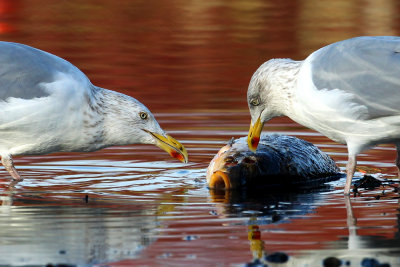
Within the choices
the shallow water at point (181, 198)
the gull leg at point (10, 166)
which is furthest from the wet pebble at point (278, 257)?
the gull leg at point (10, 166)

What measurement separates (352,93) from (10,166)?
10.6 feet

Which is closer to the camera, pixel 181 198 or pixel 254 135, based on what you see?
pixel 181 198

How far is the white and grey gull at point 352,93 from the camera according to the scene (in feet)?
26.8

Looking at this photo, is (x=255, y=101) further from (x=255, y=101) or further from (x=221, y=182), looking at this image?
(x=221, y=182)

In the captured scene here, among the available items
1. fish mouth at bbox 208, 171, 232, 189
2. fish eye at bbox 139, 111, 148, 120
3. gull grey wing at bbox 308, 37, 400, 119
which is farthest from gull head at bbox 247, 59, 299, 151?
fish eye at bbox 139, 111, 148, 120

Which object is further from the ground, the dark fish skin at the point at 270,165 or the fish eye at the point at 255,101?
the fish eye at the point at 255,101

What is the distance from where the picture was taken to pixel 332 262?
5793mm

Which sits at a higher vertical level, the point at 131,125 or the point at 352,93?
the point at 352,93

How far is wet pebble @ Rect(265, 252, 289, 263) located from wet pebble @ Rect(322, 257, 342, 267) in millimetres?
238

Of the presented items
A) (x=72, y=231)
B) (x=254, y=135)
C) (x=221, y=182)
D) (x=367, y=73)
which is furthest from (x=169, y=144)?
(x=72, y=231)

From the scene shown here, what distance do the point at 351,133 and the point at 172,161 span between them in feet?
7.93

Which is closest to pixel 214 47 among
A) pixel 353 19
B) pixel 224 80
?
pixel 224 80

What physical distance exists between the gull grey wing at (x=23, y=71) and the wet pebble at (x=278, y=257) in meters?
3.14

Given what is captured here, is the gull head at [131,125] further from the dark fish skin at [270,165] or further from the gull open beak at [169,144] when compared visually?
the dark fish skin at [270,165]
